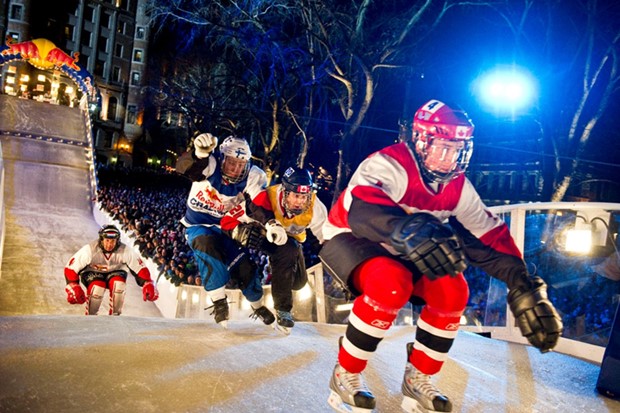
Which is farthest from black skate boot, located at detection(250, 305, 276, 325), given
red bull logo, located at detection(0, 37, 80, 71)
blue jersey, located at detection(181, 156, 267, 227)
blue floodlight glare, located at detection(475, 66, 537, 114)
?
red bull logo, located at detection(0, 37, 80, 71)

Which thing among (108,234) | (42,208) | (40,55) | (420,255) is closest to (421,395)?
(420,255)

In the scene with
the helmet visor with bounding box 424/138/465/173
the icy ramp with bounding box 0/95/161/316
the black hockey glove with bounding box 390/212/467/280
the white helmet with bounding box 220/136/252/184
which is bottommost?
the icy ramp with bounding box 0/95/161/316

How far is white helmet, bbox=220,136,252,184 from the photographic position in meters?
4.97

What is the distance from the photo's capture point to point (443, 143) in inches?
110

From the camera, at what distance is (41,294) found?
38.2 feet

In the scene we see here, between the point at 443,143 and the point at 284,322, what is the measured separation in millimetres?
2703

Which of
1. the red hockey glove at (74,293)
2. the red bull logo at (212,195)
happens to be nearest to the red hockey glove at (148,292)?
the red hockey glove at (74,293)

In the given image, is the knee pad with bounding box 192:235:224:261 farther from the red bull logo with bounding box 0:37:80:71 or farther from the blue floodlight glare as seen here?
the red bull logo with bounding box 0:37:80:71

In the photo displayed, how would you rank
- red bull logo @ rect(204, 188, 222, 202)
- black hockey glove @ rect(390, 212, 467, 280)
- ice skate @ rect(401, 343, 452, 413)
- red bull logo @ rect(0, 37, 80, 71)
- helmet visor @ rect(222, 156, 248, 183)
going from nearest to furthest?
black hockey glove @ rect(390, 212, 467, 280) < ice skate @ rect(401, 343, 452, 413) < helmet visor @ rect(222, 156, 248, 183) < red bull logo @ rect(204, 188, 222, 202) < red bull logo @ rect(0, 37, 80, 71)

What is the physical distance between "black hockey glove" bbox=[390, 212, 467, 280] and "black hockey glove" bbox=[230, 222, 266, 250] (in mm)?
2340

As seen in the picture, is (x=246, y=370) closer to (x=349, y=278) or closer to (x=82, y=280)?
(x=349, y=278)

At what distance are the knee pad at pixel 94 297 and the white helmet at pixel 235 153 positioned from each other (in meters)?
3.57

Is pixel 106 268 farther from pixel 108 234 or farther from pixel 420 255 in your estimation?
pixel 420 255

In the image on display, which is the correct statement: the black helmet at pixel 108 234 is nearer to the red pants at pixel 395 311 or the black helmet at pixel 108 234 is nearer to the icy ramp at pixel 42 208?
the icy ramp at pixel 42 208
